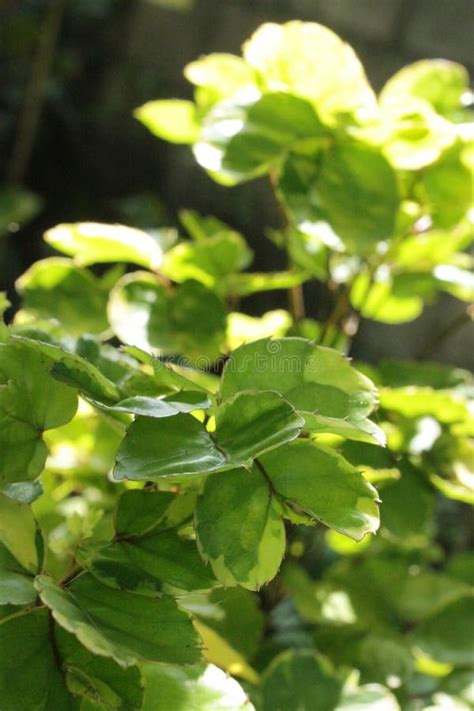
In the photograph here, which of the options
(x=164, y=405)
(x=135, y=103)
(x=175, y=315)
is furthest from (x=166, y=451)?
(x=135, y=103)

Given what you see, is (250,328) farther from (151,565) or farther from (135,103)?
(135,103)

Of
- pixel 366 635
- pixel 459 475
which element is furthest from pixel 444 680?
pixel 459 475

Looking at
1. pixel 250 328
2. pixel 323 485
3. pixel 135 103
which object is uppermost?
pixel 323 485

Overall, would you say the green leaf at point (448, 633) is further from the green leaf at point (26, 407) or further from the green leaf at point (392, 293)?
the green leaf at point (26, 407)

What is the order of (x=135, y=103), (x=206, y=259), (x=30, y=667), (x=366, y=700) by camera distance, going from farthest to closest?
1. (x=135, y=103)
2. (x=206, y=259)
3. (x=366, y=700)
4. (x=30, y=667)

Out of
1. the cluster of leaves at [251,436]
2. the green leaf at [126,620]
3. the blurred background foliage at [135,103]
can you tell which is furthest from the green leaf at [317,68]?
the blurred background foliage at [135,103]
